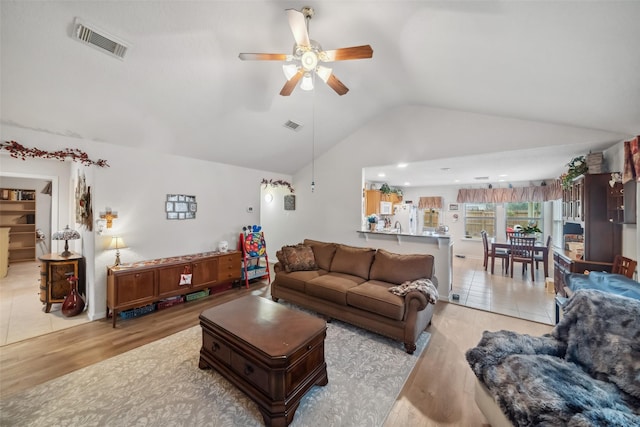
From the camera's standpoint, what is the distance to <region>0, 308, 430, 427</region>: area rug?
1719mm

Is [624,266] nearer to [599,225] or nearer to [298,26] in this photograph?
[599,225]

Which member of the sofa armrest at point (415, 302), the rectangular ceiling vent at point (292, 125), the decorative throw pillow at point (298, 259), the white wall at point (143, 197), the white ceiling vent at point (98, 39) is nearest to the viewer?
the white ceiling vent at point (98, 39)

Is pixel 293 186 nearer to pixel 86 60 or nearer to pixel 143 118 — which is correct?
pixel 143 118

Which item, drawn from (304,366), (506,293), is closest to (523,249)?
(506,293)

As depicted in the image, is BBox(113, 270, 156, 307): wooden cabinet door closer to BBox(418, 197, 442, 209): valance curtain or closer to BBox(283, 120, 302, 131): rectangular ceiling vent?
BBox(283, 120, 302, 131): rectangular ceiling vent

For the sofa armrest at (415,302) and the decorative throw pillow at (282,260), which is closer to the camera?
the sofa armrest at (415,302)

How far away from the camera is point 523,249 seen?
5242 millimetres

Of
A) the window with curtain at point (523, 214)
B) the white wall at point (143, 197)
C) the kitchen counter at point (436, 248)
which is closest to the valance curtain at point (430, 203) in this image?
the window with curtain at point (523, 214)

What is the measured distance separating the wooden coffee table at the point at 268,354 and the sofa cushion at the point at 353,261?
1.50m

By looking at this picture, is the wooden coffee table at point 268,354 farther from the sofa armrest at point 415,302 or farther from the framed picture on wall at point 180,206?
the framed picture on wall at point 180,206

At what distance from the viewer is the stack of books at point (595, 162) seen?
10.2ft

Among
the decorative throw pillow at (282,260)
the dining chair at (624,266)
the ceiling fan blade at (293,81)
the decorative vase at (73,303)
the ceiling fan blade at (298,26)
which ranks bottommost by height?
the decorative vase at (73,303)

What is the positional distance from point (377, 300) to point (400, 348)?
21.7 inches

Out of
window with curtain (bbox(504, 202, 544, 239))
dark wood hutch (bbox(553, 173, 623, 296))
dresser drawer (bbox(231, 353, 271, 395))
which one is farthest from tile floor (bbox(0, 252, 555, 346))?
dresser drawer (bbox(231, 353, 271, 395))
